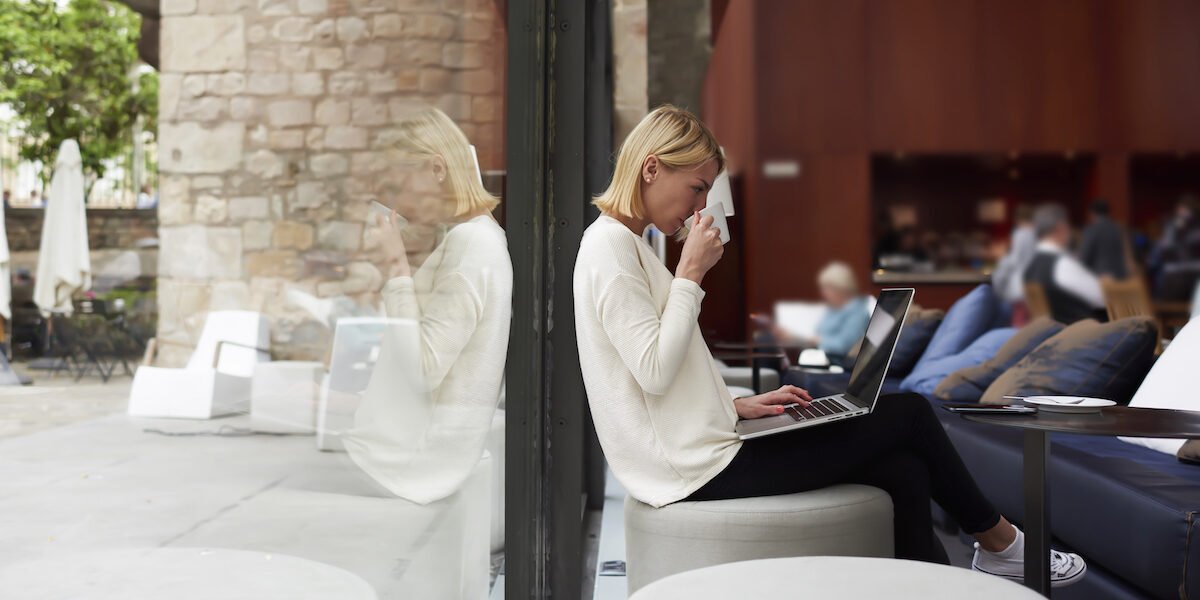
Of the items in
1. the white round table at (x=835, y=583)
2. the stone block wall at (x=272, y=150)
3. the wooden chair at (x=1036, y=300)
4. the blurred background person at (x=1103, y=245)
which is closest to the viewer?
the stone block wall at (x=272, y=150)

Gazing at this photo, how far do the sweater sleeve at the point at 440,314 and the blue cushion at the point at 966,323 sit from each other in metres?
3.48

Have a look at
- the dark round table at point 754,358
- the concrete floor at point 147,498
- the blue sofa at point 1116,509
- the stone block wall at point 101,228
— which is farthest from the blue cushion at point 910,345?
the stone block wall at point 101,228

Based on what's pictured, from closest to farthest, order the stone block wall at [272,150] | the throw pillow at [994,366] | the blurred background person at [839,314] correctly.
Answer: the stone block wall at [272,150] < the throw pillow at [994,366] < the blurred background person at [839,314]

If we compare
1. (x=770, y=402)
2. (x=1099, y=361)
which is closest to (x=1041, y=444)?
(x=770, y=402)

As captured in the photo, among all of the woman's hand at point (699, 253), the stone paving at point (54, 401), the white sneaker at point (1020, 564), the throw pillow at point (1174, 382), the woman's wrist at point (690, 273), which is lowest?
the white sneaker at point (1020, 564)

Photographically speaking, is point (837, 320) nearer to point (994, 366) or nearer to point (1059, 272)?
point (1059, 272)

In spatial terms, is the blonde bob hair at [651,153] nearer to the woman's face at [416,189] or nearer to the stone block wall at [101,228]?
the woman's face at [416,189]

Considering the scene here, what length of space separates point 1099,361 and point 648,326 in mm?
1977

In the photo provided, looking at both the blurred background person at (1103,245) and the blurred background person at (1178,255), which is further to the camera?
the blurred background person at (1178,255)

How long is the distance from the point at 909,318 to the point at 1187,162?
4536 mm

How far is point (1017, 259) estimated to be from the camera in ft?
25.9

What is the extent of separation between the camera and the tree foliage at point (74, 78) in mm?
629

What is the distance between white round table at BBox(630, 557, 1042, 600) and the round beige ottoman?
0.39 m

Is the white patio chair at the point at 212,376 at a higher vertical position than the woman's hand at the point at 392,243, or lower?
lower
